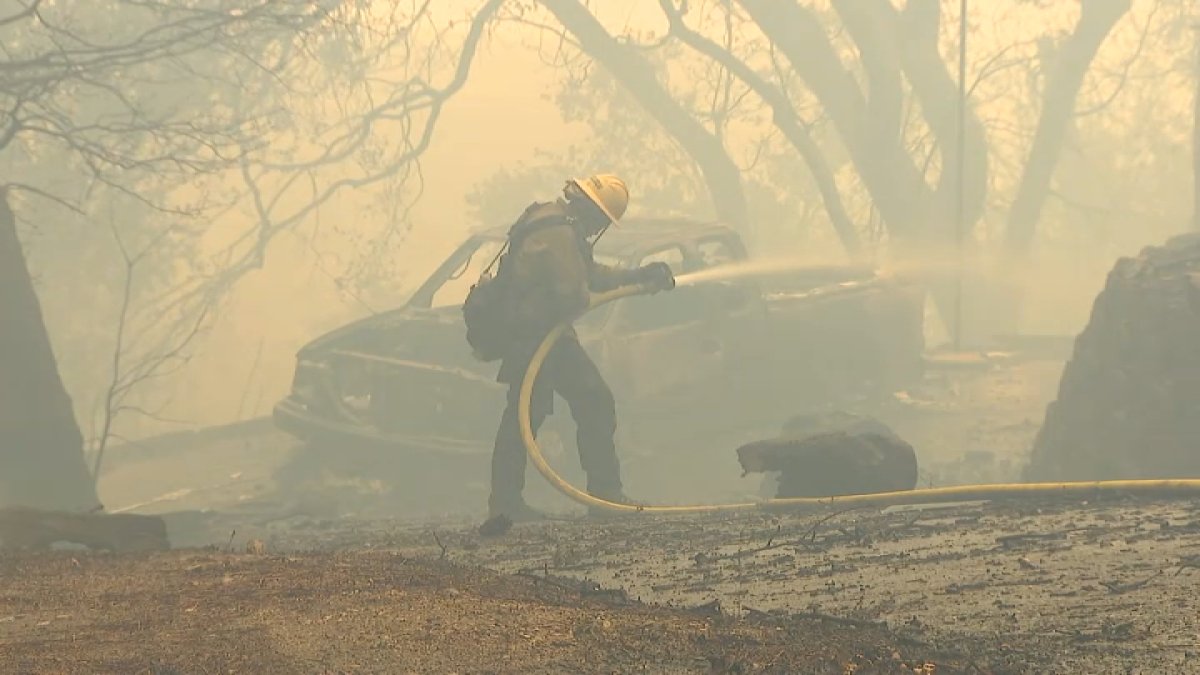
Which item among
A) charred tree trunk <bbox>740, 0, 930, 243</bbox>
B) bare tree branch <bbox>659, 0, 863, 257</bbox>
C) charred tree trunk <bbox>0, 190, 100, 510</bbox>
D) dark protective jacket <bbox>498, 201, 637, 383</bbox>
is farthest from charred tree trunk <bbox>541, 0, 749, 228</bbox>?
dark protective jacket <bbox>498, 201, 637, 383</bbox>

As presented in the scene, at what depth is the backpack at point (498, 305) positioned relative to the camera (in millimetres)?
7449

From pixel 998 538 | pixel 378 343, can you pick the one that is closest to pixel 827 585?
pixel 998 538

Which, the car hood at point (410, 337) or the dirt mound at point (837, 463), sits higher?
the car hood at point (410, 337)

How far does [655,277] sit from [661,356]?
8.17ft

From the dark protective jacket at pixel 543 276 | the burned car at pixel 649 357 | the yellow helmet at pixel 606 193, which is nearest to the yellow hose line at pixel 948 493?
the dark protective jacket at pixel 543 276

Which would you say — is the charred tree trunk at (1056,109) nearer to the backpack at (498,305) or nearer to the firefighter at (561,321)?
the firefighter at (561,321)

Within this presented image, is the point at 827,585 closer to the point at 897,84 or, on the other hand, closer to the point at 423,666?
the point at 423,666

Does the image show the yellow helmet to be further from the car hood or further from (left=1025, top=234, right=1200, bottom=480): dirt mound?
the car hood

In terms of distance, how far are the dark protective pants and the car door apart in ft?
7.06

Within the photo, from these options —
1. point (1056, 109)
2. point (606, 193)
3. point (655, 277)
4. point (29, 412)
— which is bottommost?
point (29, 412)

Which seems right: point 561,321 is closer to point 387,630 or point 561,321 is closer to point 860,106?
point 387,630

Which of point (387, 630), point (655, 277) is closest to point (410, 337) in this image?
point (655, 277)

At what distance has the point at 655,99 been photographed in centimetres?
2062

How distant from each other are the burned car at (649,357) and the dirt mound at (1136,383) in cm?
266
